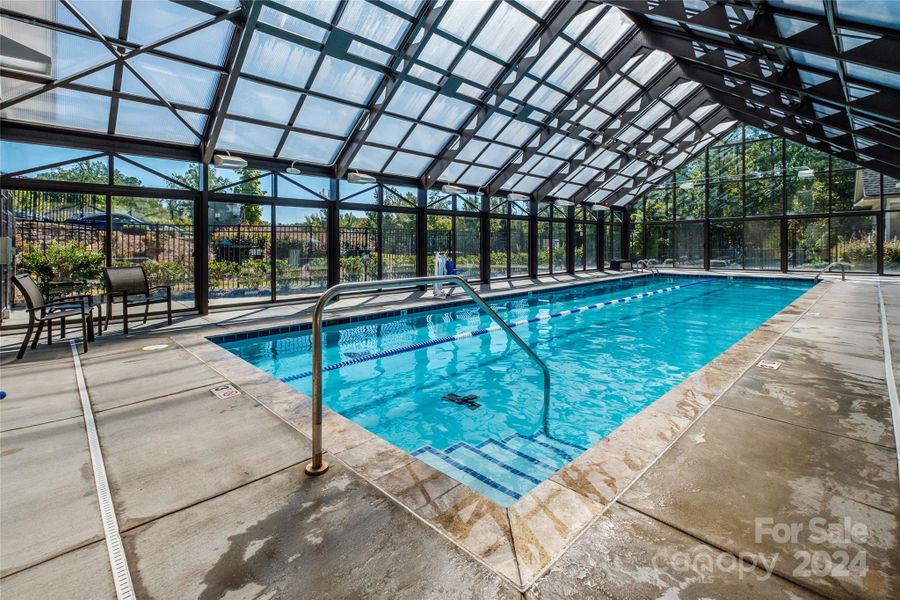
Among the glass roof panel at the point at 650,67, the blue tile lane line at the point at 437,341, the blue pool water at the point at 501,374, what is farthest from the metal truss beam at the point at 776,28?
the blue tile lane line at the point at 437,341

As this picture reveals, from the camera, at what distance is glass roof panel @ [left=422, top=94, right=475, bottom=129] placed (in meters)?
8.08

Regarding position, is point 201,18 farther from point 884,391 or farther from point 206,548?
point 884,391

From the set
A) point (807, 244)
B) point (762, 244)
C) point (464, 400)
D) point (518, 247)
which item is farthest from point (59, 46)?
point (807, 244)

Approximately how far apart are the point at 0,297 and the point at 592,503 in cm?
707

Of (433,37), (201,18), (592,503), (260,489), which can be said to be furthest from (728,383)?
(201,18)

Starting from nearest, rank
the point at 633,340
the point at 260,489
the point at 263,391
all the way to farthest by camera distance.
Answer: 1. the point at 260,489
2. the point at 263,391
3. the point at 633,340

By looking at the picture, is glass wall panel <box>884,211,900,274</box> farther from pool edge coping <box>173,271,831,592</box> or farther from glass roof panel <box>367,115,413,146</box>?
glass roof panel <box>367,115,413,146</box>

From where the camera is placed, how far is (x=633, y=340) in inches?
255

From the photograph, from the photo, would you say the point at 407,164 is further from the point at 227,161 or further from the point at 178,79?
the point at 178,79

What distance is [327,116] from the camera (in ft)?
24.6

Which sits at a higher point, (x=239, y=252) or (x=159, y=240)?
(x=159, y=240)

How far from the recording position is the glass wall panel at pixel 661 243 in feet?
56.4

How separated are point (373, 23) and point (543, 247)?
9.68 metres

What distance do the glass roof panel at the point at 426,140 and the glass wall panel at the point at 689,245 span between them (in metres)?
12.1
